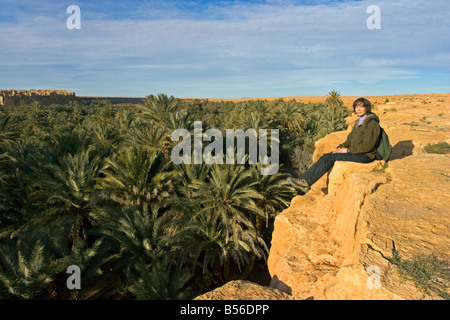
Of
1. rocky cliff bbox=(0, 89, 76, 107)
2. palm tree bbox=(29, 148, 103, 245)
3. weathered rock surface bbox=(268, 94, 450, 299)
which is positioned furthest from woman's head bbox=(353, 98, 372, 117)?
rocky cliff bbox=(0, 89, 76, 107)

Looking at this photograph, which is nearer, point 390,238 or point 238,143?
point 390,238

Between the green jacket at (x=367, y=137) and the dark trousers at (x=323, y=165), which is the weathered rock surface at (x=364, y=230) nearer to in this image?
the dark trousers at (x=323, y=165)

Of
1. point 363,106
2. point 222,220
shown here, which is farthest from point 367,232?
point 222,220

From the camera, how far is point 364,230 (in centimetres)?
333

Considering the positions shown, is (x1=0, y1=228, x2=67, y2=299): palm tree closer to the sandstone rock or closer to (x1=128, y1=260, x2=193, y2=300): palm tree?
(x1=128, y1=260, x2=193, y2=300): palm tree

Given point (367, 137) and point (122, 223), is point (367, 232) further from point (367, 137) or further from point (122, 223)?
point (122, 223)

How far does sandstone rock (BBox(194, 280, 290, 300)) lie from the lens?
10.2 ft

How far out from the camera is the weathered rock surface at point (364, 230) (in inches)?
105

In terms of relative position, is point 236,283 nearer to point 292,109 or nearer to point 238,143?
point 238,143

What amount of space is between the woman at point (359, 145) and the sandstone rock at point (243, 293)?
2797mm

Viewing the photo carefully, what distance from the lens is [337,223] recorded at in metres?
4.84

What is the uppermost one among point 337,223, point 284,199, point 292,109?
point 292,109

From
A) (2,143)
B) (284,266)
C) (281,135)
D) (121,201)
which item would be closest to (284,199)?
(121,201)
